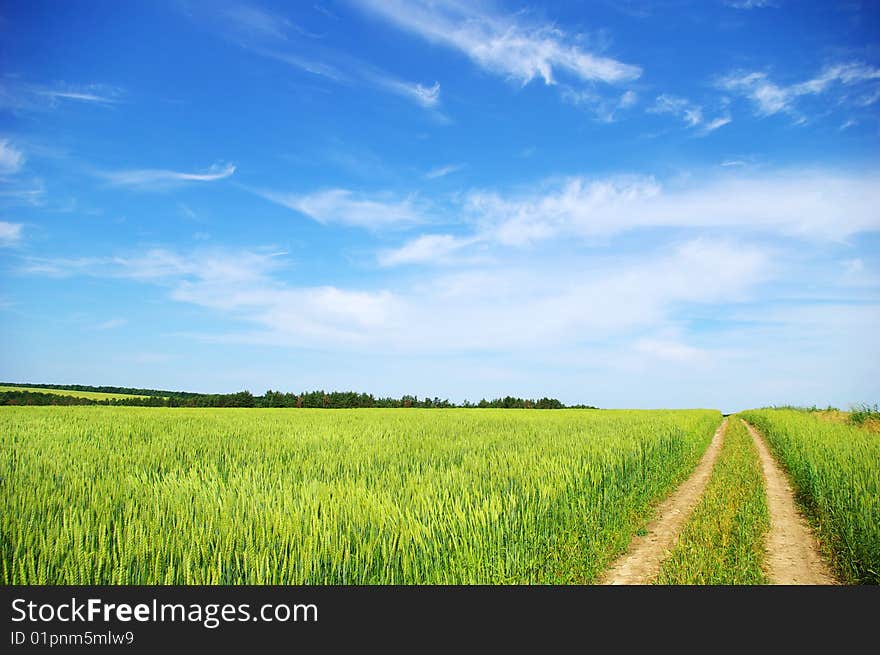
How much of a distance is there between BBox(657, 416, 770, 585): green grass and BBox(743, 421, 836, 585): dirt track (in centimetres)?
15

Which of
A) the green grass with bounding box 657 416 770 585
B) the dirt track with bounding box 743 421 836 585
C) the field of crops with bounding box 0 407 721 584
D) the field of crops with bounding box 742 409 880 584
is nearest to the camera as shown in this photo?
the field of crops with bounding box 0 407 721 584

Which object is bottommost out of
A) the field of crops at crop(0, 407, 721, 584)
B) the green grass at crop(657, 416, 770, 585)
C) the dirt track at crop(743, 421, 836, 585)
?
the dirt track at crop(743, 421, 836, 585)

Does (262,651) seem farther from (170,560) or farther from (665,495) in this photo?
(665,495)

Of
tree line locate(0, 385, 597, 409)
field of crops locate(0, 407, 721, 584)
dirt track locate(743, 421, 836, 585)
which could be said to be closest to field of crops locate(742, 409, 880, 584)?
dirt track locate(743, 421, 836, 585)

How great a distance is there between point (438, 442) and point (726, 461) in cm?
1052

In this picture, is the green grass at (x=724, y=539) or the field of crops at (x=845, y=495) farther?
the field of crops at (x=845, y=495)

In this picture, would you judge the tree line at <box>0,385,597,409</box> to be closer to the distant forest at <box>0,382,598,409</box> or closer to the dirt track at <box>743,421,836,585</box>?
the distant forest at <box>0,382,598,409</box>

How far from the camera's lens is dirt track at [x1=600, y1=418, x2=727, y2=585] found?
20.5 ft

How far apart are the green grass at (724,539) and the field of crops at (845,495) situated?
2.86 feet

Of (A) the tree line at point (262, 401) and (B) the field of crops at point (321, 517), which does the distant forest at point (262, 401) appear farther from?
(B) the field of crops at point (321, 517)

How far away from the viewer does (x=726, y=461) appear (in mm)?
16766

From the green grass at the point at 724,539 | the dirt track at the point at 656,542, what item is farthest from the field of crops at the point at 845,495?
the dirt track at the point at 656,542

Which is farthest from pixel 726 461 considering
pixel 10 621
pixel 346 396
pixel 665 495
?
pixel 346 396

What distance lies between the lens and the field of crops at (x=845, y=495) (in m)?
6.77
